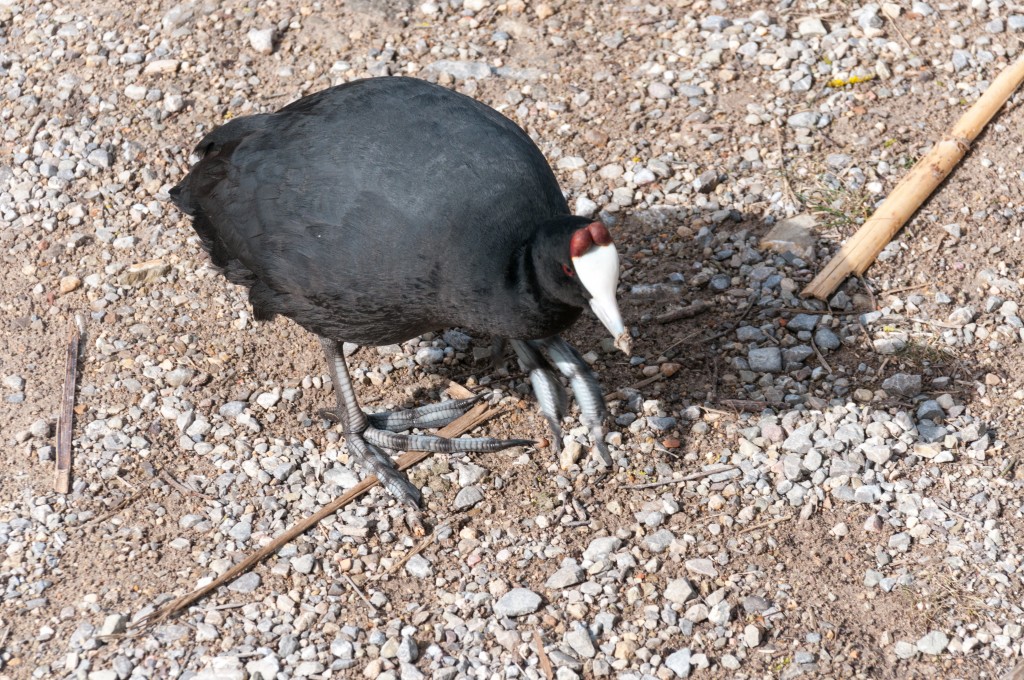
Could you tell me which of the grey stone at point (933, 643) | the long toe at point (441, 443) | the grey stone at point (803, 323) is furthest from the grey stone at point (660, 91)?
the grey stone at point (933, 643)

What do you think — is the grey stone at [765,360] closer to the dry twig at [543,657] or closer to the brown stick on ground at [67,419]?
the dry twig at [543,657]

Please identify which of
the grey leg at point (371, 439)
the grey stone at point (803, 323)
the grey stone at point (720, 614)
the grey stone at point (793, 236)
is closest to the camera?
the grey stone at point (720, 614)

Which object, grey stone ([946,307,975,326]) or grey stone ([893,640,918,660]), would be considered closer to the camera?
grey stone ([893,640,918,660])

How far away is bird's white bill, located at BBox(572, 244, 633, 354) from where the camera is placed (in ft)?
13.3

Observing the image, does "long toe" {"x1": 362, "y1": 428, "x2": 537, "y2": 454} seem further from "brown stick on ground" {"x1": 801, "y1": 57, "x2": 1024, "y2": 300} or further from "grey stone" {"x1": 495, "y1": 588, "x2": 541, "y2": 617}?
"brown stick on ground" {"x1": 801, "y1": 57, "x2": 1024, "y2": 300}

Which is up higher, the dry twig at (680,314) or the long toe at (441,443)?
the dry twig at (680,314)

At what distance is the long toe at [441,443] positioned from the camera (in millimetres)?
5156

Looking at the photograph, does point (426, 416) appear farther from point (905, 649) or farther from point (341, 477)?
point (905, 649)

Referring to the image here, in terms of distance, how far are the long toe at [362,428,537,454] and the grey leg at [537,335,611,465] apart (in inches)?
13.9

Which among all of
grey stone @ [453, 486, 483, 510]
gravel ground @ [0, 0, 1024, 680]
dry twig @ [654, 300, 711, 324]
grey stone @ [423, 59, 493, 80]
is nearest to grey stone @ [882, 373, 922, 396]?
gravel ground @ [0, 0, 1024, 680]

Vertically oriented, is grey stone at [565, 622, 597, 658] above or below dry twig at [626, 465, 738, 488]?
below

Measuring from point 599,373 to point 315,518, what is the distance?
159cm

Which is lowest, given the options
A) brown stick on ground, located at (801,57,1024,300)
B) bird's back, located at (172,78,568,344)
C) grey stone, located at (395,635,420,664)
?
grey stone, located at (395,635,420,664)

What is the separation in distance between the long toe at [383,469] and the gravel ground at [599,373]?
10cm
